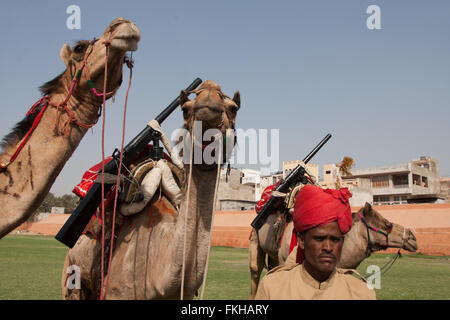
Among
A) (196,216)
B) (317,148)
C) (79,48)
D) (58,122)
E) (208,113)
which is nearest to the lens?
(208,113)

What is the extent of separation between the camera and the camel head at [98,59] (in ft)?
10.1

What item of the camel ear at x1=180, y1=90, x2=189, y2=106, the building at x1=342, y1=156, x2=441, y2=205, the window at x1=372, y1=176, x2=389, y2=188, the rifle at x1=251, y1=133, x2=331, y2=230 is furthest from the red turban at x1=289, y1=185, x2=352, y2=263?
the window at x1=372, y1=176, x2=389, y2=188

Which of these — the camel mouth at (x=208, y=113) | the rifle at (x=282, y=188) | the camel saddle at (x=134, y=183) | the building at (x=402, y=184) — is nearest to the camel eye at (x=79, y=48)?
the camel saddle at (x=134, y=183)

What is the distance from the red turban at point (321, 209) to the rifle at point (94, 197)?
7.90 feet

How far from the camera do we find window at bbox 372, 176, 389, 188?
54.8 meters

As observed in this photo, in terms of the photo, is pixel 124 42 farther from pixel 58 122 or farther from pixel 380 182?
pixel 380 182

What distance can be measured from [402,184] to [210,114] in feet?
188

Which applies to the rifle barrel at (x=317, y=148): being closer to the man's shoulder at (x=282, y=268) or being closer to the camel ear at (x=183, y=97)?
the camel ear at (x=183, y=97)

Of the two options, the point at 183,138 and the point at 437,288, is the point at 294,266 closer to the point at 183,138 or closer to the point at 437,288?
the point at 183,138

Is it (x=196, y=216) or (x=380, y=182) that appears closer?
(x=196, y=216)

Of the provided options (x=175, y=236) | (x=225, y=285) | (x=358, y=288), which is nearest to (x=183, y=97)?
(x=175, y=236)

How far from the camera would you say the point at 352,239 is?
22.9ft
